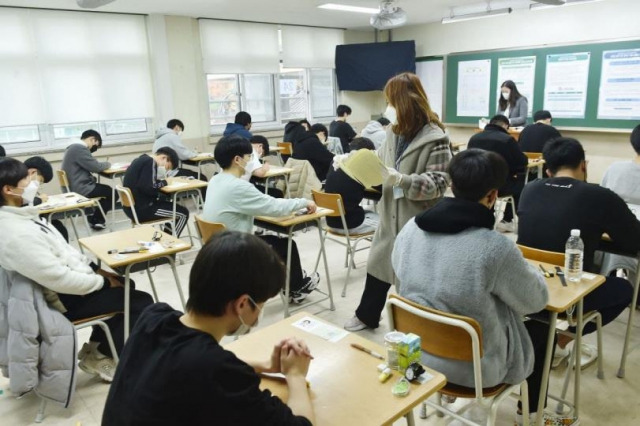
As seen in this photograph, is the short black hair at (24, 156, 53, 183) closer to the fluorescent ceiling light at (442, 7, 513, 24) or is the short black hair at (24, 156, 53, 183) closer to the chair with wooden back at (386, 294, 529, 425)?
the chair with wooden back at (386, 294, 529, 425)

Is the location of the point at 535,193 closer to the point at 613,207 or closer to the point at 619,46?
the point at 613,207

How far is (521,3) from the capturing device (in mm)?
7055

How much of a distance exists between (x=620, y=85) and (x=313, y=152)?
14.6 ft

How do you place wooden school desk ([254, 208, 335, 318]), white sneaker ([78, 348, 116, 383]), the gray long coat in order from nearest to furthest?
1. the gray long coat
2. white sneaker ([78, 348, 116, 383])
3. wooden school desk ([254, 208, 335, 318])

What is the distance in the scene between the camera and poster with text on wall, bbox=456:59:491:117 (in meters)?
8.16

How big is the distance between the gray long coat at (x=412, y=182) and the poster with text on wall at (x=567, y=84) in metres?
5.77

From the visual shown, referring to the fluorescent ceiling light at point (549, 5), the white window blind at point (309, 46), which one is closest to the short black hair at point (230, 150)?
the fluorescent ceiling light at point (549, 5)

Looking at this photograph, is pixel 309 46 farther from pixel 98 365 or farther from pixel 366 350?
pixel 366 350

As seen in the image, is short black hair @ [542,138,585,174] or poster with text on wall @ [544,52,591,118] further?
poster with text on wall @ [544,52,591,118]

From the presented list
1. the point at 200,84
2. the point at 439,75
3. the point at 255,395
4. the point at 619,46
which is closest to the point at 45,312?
the point at 255,395

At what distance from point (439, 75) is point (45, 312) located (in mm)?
8101

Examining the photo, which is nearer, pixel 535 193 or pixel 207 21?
pixel 535 193

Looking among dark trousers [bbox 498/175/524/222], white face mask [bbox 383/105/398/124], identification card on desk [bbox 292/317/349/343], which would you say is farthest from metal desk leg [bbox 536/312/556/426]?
dark trousers [bbox 498/175/524/222]

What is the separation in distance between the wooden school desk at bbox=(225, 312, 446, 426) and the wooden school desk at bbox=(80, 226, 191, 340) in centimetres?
127
